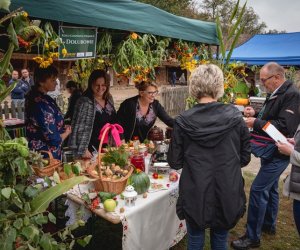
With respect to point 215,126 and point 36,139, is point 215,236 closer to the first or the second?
point 215,126

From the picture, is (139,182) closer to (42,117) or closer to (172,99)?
(42,117)

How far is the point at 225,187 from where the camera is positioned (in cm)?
181

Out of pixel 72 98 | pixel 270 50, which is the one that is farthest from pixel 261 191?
pixel 270 50

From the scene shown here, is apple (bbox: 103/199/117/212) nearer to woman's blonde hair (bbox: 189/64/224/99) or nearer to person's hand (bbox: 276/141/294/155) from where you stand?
woman's blonde hair (bbox: 189/64/224/99)

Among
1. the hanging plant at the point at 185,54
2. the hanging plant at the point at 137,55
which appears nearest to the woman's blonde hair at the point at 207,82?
the hanging plant at the point at 137,55

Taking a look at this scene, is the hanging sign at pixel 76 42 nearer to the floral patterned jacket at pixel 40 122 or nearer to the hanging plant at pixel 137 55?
the hanging plant at pixel 137 55

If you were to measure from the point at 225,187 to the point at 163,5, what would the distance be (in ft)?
78.3

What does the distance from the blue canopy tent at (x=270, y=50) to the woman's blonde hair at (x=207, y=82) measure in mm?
6431

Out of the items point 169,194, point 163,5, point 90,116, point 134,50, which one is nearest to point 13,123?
point 90,116

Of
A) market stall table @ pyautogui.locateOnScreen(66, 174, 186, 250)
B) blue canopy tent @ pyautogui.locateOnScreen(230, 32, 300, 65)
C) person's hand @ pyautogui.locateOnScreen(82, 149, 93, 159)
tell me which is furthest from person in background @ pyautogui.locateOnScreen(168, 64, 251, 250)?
blue canopy tent @ pyautogui.locateOnScreen(230, 32, 300, 65)

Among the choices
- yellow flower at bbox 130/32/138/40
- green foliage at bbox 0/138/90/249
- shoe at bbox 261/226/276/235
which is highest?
yellow flower at bbox 130/32/138/40

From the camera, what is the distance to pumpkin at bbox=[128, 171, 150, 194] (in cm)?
212

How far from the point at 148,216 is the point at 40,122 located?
4.47ft

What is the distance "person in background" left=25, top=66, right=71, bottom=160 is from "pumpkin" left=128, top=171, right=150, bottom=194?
3.43 ft
